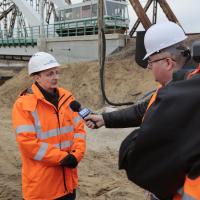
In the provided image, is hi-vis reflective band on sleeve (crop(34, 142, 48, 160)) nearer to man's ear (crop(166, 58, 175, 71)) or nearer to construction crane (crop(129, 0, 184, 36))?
man's ear (crop(166, 58, 175, 71))

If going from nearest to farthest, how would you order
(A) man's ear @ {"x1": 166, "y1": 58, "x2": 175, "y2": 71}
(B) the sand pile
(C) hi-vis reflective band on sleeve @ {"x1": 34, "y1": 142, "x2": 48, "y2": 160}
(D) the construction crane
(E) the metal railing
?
(A) man's ear @ {"x1": 166, "y1": 58, "x2": 175, "y2": 71}
(C) hi-vis reflective band on sleeve @ {"x1": 34, "y1": 142, "x2": 48, "y2": 160}
(B) the sand pile
(D) the construction crane
(E) the metal railing

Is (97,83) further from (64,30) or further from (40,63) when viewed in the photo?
(40,63)

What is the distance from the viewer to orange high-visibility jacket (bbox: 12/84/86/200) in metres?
3.54

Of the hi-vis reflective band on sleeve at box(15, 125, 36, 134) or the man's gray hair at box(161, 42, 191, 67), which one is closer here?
the man's gray hair at box(161, 42, 191, 67)

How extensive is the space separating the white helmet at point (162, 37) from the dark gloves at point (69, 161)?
5.46 ft

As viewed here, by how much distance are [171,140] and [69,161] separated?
87.8 inches

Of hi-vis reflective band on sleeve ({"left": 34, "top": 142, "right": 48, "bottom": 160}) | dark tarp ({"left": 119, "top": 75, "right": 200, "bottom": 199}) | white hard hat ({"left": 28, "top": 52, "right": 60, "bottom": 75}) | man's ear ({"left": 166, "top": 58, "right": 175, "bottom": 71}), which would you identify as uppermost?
man's ear ({"left": 166, "top": 58, "right": 175, "bottom": 71})

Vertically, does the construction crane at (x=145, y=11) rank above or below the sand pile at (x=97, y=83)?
above

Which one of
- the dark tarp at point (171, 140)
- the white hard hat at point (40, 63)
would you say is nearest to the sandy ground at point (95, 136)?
the white hard hat at point (40, 63)

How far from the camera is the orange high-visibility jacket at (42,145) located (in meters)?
3.54

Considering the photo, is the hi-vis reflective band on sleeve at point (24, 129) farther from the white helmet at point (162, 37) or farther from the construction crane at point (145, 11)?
the construction crane at point (145, 11)

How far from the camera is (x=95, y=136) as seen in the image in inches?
440

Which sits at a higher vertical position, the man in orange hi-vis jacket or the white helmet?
the white helmet

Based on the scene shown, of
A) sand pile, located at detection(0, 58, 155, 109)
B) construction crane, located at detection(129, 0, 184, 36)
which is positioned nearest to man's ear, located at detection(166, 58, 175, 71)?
sand pile, located at detection(0, 58, 155, 109)
